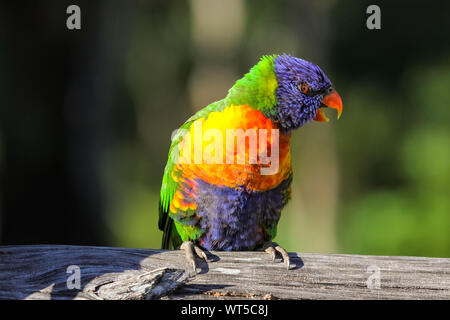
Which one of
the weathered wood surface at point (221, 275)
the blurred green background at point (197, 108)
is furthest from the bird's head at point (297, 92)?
the blurred green background at point (197, 108)

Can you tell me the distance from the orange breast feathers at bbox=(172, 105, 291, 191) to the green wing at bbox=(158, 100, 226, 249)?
85mm

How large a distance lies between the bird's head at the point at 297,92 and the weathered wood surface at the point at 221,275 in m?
1.01

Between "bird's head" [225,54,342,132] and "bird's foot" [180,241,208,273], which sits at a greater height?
"bird's head" [225,54,342,132]

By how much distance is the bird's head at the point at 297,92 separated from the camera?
3.10 m

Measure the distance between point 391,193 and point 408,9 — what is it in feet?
14.4

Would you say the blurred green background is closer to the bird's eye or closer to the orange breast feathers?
the orange breast feathers

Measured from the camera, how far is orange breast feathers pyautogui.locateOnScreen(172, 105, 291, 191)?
2.85 m

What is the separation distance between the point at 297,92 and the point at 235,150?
68 cm

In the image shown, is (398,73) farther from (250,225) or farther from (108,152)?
(250,225)

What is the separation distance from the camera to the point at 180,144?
3109mm

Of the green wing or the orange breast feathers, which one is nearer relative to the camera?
the orange breast feathers
